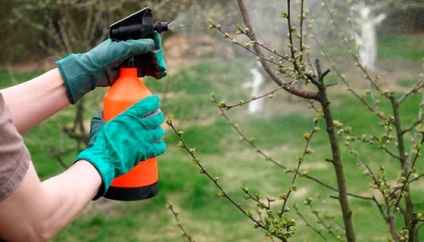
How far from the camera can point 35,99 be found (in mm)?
1880

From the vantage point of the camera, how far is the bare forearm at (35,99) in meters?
1.85

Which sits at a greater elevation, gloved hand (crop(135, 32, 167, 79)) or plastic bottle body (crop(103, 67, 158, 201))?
gloved hand (crop(135, 32, 167, 79))

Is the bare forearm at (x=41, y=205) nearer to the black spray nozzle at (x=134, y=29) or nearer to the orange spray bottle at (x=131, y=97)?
the orange spray bottle at (x=131, y=97)

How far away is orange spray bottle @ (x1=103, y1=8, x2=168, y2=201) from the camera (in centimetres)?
196

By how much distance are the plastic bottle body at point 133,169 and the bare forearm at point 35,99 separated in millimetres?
149

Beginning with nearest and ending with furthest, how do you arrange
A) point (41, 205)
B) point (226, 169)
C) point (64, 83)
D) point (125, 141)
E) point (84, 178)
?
point (41, 205)
point (84, 178)
point (125, 141)
point (64, 83)
point (226, 169)

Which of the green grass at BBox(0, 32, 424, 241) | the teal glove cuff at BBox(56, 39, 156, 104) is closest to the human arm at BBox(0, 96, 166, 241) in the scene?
the teal glove cuff at BBox(56, 39, 156, 104)

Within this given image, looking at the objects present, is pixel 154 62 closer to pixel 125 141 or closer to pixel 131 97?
pixel 131 97

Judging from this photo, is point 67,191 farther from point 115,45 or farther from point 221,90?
point 221,90

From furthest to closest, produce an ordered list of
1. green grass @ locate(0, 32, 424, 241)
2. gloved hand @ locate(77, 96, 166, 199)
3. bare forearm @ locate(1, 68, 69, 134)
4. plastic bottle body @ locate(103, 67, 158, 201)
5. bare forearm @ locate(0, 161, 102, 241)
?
green grass @ locate(0, 32, 424, 241) < plastic bottle body @ locate(103, 67, 158, 201) < bare forearm @ locate(1, 68, 69, 134) < gloved hand @ locate(77, 96, 166, 199) < bare forearm @ locate(0, 161, 102, 241)

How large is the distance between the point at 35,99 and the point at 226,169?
459cm

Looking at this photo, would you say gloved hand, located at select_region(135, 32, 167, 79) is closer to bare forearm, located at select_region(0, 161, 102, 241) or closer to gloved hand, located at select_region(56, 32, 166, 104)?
gloved hand, located at select_region(56, 32, 166, 104)

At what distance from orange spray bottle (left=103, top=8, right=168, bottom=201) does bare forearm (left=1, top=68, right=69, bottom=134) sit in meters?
0.15

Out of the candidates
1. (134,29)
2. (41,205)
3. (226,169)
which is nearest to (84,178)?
(41,205)
